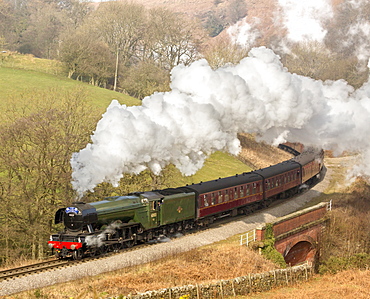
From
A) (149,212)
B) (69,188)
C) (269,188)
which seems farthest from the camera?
(269,188)

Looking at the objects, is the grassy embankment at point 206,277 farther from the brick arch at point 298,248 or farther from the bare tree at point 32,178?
the bare tree at point 32,178

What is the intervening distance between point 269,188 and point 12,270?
76.0 ft

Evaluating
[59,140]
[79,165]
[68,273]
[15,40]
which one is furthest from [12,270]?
[15,40]

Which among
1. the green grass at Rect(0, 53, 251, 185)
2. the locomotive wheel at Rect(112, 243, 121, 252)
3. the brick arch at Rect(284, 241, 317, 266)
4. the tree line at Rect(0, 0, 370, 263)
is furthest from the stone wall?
the green grass at Rect(0, 53, 251, 185)

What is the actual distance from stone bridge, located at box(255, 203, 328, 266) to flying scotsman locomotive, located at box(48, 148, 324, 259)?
432cm

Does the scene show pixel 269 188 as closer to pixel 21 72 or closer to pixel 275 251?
pixel 275 251

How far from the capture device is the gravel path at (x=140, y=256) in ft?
59.1

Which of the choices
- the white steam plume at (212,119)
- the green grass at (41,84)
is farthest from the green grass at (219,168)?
the white steam plume at (212,119)

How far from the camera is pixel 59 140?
2873cm

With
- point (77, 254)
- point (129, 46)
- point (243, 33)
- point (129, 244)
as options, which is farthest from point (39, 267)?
point (243, 33)

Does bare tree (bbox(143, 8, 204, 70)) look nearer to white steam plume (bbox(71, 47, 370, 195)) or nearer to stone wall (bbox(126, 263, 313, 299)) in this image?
white steam plume (bbox(71, 47, 370, 195))

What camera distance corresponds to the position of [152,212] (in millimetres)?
24453

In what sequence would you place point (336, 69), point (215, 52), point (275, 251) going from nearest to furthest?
1. point (275, 251)
2. point (215, 52)
3. point (336, 69)

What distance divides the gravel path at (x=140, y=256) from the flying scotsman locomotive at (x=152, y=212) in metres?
0.85
